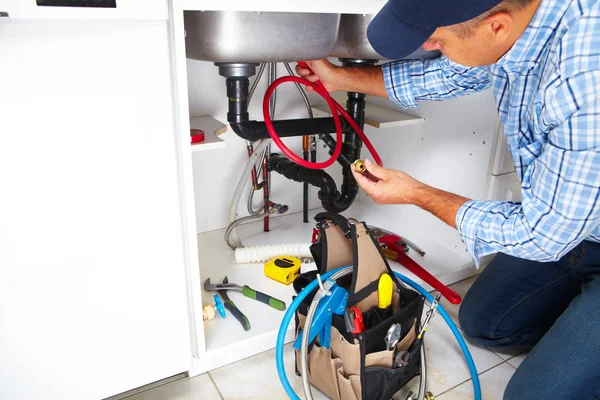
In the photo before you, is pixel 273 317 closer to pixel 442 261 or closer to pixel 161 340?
pixel 161 340

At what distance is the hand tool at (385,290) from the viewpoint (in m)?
1.15

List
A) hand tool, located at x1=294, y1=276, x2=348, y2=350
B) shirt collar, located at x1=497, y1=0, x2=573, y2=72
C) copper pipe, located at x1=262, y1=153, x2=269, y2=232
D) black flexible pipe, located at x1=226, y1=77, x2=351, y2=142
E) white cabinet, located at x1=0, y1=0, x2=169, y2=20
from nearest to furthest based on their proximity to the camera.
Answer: white cabinet, located at x1=0, y1=0, x2=169, y2=20 < shirt collar, located at x1=497, y1=0, x2=573, y2=72 < hand tool, located at x1=294, y1=276, x2=348, y2=350 < black flexible pipe, located at x1=226, y1=77, x2=351, y2=142 < copper pipe, located at x1=262, y1=153, x2=269, y2=232

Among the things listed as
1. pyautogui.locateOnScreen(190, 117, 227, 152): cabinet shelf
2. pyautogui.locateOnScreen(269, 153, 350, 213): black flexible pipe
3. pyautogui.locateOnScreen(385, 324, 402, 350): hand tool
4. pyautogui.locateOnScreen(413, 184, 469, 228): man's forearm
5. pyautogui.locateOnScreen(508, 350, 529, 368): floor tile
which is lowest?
pyautogui.locateOnScreen(508, 350, 529, 368): floor tile

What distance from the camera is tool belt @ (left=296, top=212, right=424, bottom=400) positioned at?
109cm

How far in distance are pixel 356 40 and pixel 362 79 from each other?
0.10 meters

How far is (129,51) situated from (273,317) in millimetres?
767

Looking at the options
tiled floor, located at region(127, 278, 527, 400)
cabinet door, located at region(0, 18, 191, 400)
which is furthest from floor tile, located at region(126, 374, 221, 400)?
cabinet door, located at region(0, 18, 191, 400)

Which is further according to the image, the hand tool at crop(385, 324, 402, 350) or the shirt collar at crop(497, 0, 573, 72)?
the hand tool at crop(385, 324, 402, 350)

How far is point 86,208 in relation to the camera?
0.93 m

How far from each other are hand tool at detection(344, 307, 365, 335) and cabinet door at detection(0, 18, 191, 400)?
0.35 m

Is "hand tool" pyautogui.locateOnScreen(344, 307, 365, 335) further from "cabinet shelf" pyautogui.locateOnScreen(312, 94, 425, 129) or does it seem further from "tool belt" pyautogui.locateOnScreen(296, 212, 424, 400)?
"cabinet shelf" pyautogui.locateOnScreen(312, 94, 425, 129)

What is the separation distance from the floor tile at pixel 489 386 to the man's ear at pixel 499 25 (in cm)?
81

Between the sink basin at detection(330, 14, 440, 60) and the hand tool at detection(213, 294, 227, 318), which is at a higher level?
the sink basin at detection(330, 14, 440, 60)

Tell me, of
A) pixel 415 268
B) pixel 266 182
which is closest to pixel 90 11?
pixel 266 182
